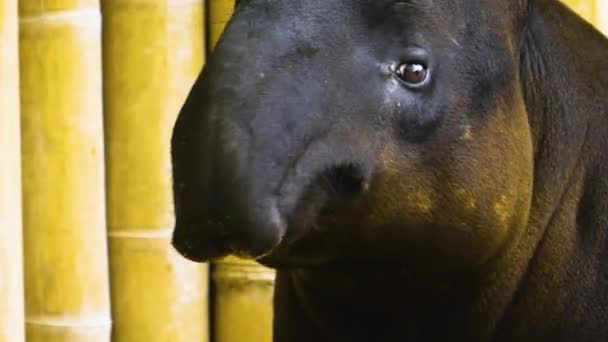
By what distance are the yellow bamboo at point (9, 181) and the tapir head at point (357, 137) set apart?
80 centimetres

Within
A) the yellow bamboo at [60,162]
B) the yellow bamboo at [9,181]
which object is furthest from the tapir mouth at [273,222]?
the yellow bamboo at [60,162]

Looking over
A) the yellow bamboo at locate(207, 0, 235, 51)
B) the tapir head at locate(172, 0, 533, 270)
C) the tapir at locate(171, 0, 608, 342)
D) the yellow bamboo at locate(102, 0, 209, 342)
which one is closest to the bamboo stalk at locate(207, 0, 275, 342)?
the yellow bamboo at locate(207, 0, 235, 51)

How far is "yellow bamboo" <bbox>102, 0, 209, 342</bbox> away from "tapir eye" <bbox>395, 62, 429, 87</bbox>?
106 centimetres

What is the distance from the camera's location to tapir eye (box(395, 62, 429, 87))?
1061mm

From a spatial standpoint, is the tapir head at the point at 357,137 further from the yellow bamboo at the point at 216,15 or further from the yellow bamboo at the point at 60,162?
the yellow bamboo at the point at 216,15

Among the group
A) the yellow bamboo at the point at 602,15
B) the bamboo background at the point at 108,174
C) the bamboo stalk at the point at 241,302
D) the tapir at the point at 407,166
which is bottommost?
the bamboo stalk at the point at 241,302

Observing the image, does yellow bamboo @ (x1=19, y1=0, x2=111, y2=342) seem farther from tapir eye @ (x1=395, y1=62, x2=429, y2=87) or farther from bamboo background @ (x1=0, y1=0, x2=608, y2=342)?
tapir eye @ (x1=395, y1=62, x2=429, y2=87)

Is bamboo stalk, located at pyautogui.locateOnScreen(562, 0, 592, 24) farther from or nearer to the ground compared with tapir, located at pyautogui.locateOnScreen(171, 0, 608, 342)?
nearer to the ground

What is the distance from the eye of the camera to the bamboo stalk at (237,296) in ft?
7.38

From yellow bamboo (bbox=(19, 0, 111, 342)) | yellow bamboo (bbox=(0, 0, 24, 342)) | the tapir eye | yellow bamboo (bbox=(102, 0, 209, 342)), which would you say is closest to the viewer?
the tapir eye

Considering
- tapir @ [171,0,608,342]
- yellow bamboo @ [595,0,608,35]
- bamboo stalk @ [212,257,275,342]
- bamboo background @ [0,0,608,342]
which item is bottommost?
bamboo stalk @ [212,257,275,342]

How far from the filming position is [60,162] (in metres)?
1.98

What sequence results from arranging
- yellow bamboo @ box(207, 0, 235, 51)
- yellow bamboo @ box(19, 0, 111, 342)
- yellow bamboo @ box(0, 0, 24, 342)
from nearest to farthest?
yellow bamboo @ box(0, 0, 24, 342) → yellow bamboo @ box(19, 0, 111, 342) → yellow bamboo @ box(207, 0, 235, 51)

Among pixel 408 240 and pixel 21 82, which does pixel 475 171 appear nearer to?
pixel 408 240
